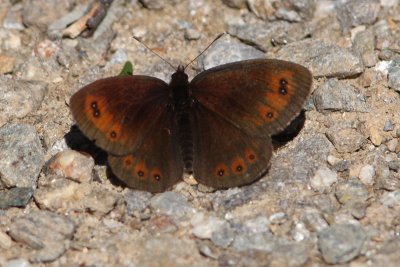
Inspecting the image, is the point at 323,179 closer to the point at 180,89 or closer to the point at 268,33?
the point at 180,89

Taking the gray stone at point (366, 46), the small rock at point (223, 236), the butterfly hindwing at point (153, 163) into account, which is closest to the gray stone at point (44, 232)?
the butterfly hindwing at point (153, 163)

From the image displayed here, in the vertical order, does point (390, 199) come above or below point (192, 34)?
above

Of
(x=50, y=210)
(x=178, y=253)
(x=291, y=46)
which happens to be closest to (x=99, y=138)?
(x=50, y=210)

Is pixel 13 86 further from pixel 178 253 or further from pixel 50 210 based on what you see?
pixel 178 253

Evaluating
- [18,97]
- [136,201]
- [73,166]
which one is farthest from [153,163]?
[18,97]

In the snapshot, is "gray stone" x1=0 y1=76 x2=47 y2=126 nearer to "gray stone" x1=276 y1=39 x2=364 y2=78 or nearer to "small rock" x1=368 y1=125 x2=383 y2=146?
"gray stone" x1=276 y1=39 x2=364 y2=78

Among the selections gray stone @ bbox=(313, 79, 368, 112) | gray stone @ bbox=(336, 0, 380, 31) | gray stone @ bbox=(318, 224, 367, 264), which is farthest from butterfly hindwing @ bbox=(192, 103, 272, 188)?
gray stone @ bbox=(336, 0, 380, 31)
